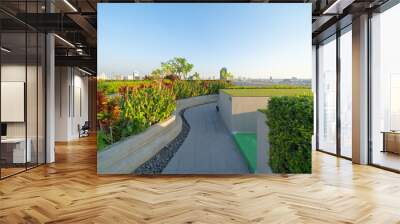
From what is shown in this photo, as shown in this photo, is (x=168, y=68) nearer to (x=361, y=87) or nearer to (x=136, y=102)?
(x=136, y=102)

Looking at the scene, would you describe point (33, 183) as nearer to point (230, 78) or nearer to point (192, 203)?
point (192, 203)

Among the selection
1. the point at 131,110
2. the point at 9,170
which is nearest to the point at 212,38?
the point at 131,110

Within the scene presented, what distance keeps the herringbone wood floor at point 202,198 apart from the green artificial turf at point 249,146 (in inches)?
10.6

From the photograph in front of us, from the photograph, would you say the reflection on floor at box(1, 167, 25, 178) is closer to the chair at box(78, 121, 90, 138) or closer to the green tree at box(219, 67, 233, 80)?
the green tree at box(219, 67, 233, 80)

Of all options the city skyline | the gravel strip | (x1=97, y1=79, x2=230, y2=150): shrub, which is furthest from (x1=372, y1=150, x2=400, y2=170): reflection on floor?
the gravel strip

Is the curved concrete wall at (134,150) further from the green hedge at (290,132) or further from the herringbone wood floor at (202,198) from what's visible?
the green hedge at (290,132)

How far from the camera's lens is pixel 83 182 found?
6.11 meters

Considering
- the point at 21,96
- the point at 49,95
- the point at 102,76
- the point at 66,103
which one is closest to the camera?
the point at 102,76

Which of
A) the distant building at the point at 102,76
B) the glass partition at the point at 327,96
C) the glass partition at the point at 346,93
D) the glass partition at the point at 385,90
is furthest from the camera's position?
the glass partition at the point at 327,96

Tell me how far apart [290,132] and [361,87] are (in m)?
2.65

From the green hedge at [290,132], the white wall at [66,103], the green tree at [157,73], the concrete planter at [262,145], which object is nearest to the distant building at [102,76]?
the green tree at [157,73]

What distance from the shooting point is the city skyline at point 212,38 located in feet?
21.0

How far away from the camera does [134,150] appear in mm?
6398

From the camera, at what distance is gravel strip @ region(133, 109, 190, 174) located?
6.37 meters
